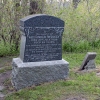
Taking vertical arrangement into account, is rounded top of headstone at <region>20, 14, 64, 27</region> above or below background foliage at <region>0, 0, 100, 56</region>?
above

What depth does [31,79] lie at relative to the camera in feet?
18.4

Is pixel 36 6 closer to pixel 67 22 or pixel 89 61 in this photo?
pixel 67 22

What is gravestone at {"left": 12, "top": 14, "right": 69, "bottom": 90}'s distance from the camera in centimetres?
557

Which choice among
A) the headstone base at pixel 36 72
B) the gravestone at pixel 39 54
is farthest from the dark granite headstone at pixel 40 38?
the headstone base at pixel 36 72

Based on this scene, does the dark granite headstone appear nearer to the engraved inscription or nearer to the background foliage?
the engraved inscription

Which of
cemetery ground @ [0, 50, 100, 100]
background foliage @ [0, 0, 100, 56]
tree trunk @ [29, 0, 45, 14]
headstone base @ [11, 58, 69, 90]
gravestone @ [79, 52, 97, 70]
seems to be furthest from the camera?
tree trunk @ [29, 0, 45, 14]

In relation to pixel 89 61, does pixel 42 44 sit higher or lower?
higher

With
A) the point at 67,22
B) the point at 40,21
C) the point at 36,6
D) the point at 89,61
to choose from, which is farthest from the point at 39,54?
the point at 67,22

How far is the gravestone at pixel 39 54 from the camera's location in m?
5.57

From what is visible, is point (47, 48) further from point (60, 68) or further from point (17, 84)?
point (17, 84)

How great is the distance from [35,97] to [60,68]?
121 centimetres

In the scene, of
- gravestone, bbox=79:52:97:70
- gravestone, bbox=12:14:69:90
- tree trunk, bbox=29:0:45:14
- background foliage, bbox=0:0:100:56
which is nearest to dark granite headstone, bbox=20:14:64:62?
gravestone, bbox=12:14:69:90

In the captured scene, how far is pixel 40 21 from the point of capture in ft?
18.7

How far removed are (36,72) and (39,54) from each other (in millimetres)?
490
